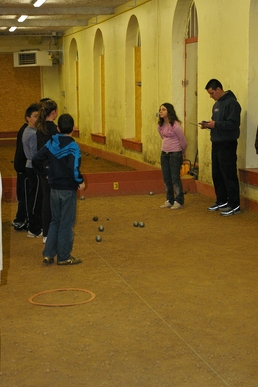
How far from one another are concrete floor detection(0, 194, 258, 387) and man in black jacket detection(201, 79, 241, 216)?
638 millimetres

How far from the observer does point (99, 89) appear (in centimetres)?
1648

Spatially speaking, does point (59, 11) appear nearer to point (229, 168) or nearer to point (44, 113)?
point (229, 168)

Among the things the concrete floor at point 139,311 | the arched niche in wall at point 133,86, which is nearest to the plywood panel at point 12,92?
the arched niche in wall at point 133,86

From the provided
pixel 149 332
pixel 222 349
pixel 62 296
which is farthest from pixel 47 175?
pixel 222 349

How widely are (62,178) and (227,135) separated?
309 centimetres

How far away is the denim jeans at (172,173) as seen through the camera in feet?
29.5

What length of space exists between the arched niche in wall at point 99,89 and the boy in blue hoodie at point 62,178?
9.69m

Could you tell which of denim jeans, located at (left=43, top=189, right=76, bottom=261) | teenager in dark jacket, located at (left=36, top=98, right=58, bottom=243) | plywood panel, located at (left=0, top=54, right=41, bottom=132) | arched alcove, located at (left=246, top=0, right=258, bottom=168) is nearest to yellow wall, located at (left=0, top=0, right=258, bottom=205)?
arched alcove, located at (left=246, top=0, right=258, bottom=168)

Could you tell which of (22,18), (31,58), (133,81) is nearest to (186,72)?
(133,81)

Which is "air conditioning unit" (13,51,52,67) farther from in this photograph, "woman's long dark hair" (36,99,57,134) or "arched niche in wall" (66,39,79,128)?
"woman's long dark hair" (36,99,57,134)

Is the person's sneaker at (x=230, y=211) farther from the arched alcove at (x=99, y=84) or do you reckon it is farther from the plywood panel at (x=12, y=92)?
the plywood panel at (x=12, y=92)

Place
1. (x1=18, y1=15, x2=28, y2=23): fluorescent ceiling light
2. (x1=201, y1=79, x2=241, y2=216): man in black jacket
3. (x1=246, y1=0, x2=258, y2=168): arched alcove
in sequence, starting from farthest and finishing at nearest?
(x1=18, y1=15, x2=28, y2=23): fluorescent ceiling light → (x1=246, y1=0, x2=258, y2=168): arched alcove → (x1=201, y1=79, x2=241, y2=216): man in black jacket

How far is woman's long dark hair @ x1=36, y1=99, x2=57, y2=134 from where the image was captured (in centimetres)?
661

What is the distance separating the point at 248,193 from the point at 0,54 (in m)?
13.3
